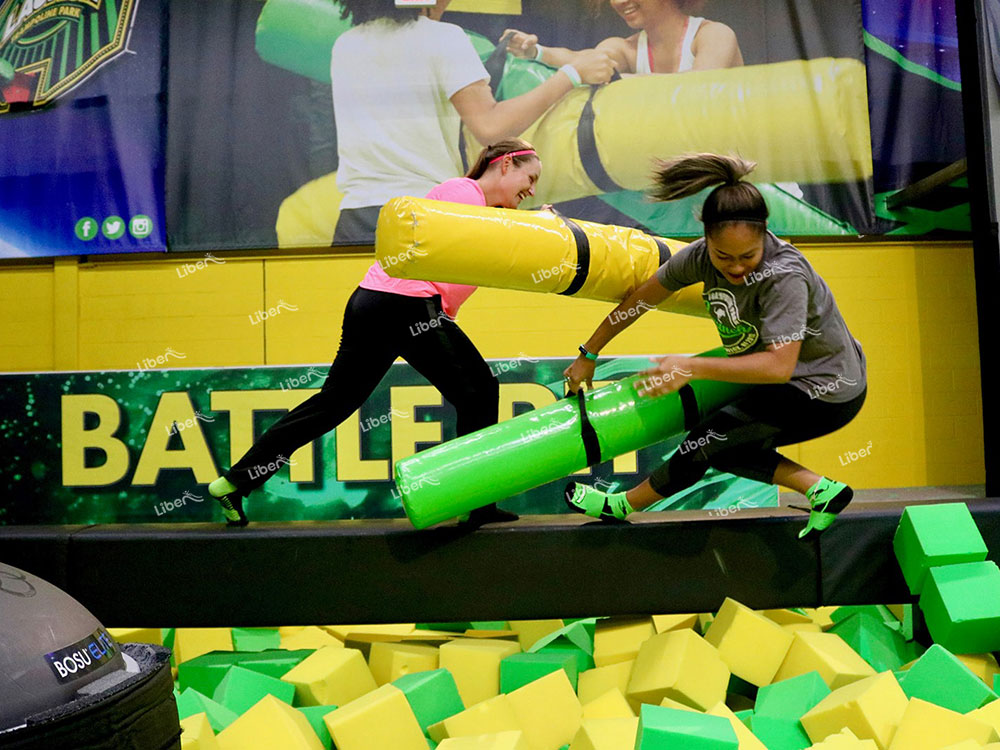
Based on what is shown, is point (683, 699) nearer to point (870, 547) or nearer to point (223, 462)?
point (870, 547)

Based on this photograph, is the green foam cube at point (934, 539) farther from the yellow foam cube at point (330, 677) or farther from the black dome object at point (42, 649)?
the black dome object at point (42, 649)

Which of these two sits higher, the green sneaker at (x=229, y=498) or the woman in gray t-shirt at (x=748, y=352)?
the woman in gray t-shirt at (x=748, y=352)

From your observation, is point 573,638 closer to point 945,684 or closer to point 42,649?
point 945,684

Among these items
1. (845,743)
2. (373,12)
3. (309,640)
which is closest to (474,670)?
(309,640)

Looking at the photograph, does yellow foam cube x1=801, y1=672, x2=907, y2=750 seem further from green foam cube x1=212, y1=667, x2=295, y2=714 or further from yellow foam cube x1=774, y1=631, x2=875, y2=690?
green foam cube x1=212, y1=667, x2=295, y2=714

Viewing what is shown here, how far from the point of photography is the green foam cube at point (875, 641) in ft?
8.57

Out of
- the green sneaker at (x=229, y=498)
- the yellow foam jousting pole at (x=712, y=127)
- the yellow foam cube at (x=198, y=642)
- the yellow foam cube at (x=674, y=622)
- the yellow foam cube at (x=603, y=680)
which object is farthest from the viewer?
the yellow foam jousting pole at (x=712, y=127)

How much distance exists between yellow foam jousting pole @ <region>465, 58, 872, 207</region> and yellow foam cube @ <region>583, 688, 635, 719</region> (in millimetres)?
3604

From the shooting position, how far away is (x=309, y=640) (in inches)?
123

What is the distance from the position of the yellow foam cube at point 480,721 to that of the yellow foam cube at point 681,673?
0.35 meters

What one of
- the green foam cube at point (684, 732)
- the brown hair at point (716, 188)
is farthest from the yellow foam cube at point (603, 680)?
the brown hair at point (716, 188)

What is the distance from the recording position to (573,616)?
2572 millimetres

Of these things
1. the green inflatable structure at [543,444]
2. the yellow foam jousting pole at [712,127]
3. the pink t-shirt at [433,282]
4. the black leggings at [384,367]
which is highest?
the yellow foam jousting pole at [712,127]

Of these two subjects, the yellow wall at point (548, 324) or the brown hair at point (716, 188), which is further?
the yellow wall at point (548, 324)
